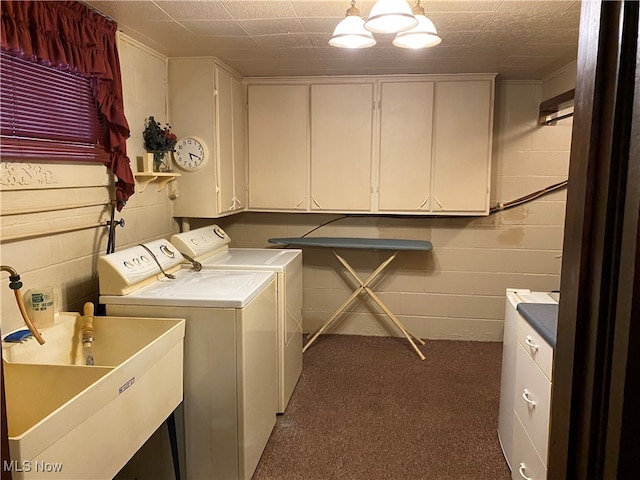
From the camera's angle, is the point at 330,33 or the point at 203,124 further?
the point at 203,124

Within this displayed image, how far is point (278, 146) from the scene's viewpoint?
4004 millimetres

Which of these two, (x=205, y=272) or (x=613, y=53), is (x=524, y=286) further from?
(x=613, y=53)

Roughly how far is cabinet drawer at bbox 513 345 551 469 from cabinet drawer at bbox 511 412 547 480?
0.03 m

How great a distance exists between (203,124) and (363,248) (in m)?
1.58

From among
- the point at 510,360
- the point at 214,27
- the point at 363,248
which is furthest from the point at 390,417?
the point at 214,27

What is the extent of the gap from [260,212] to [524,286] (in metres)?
2.35

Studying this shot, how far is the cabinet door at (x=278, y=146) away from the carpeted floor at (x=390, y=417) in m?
1.32

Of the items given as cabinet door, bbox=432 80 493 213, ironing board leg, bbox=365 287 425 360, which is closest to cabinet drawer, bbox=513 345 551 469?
ironing board leg, bbox=365 287 425 360

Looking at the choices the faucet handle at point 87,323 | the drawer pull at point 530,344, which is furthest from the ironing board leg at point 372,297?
the faucet handle at point 87,323

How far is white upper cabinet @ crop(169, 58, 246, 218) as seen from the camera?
3.27 meters

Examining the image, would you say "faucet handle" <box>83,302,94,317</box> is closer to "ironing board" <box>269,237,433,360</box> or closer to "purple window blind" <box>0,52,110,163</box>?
"purple window blind" <box>0,52,110,163</box>

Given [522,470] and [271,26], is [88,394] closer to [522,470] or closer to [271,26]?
[522,470]

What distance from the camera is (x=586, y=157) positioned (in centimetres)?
57

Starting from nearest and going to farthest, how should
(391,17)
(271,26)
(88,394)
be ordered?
(88,394) < (391,17) < (271,26)
